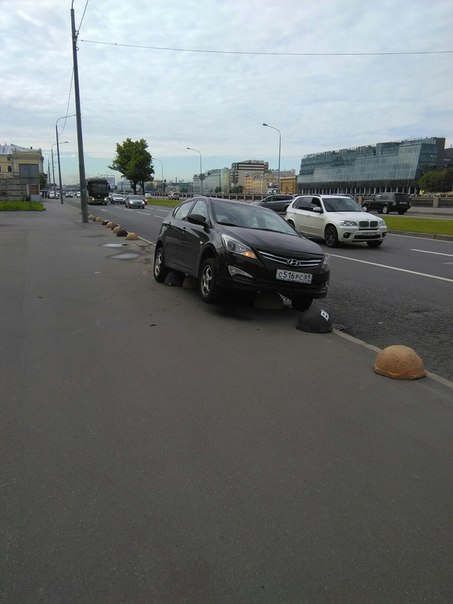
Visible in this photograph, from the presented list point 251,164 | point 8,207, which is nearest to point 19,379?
point 8,207

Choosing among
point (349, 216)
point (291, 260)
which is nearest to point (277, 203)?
point (349, 216)

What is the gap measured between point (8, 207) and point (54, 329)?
123 feet

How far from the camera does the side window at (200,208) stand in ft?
26.2

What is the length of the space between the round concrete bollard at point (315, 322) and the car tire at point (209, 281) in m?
1.32

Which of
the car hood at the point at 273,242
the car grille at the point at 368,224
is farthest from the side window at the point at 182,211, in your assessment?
the car grille at the point at 368,224

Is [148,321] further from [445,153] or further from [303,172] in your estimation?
[303,172]

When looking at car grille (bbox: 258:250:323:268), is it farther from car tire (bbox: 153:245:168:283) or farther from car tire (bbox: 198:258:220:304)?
car tire (bbox: 153:245:168:283)

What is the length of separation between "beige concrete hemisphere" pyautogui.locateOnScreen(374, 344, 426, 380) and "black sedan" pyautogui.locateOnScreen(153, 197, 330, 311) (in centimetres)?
211

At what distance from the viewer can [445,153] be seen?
125m

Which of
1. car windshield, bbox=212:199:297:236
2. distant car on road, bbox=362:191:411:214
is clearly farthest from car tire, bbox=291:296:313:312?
distant car on road, bbox=362:191:411:214

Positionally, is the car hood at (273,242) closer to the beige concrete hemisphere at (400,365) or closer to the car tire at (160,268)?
the beige concrete hemisphere at (400,365)

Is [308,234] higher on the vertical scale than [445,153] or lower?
lower

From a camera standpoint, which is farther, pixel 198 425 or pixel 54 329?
pixel 54 329

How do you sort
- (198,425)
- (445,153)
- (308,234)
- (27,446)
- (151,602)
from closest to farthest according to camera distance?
(151,602), (27,446), (198,425), (308,234), (445,153)
